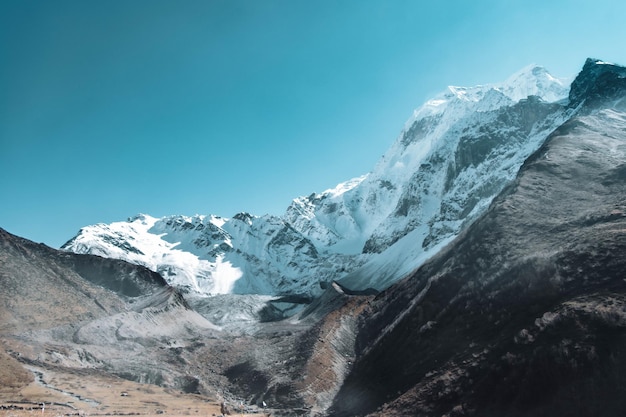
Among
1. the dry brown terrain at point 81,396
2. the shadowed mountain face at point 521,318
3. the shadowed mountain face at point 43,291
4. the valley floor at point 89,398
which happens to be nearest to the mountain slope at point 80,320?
the shadowed mountain face at point 43,291

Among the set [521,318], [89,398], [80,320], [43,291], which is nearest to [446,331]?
[521,318]

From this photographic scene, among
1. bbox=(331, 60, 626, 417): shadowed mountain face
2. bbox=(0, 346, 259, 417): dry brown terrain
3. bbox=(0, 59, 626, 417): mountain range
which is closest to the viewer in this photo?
bbox=(331, 60, 626, 417): shadowed mountain face

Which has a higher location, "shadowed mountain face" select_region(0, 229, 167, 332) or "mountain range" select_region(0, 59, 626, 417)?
"shadowed mountain face" select_region(0, 229, 167, 332)

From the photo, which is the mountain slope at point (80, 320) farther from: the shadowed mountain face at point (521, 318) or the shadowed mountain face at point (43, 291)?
the shadowed mountain face at point (521, 318)

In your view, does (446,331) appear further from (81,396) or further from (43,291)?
(43,291)

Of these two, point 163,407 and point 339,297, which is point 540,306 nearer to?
point 163,407

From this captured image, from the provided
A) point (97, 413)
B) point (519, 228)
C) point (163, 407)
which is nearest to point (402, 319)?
point (519, 228)

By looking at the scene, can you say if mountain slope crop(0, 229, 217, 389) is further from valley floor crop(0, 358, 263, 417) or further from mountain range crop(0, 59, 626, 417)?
valley floor crop(0, 358, 263, 417)

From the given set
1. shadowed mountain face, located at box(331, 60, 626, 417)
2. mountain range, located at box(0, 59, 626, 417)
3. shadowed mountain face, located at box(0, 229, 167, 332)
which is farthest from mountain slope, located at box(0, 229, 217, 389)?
shadowed mountain face, located at box(331, 60, 626, 417)

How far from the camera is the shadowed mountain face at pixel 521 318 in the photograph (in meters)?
34.8

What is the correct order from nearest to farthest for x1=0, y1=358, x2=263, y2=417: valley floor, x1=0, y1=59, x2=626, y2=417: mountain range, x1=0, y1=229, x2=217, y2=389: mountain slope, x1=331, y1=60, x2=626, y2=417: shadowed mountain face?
x1=331, y1=60, x2=626, y2=417: shadowed mountain face < x1=0, y1=59, x2=626, y2=417: mountain range < x1=0, y1=358, x2=263, y2=417: valley floor < x1=0, y1=229, x2=217, y2=389: mountain slope

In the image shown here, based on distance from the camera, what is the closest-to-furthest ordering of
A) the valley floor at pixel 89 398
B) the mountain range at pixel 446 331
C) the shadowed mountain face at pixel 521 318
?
1. the shadowed mountain face at pixel 521 318
2. the mountain range at pixel 446 331
3. the valley floor at pixel 89 398

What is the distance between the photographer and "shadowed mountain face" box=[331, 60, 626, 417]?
3478 cm

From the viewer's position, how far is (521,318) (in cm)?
4309
